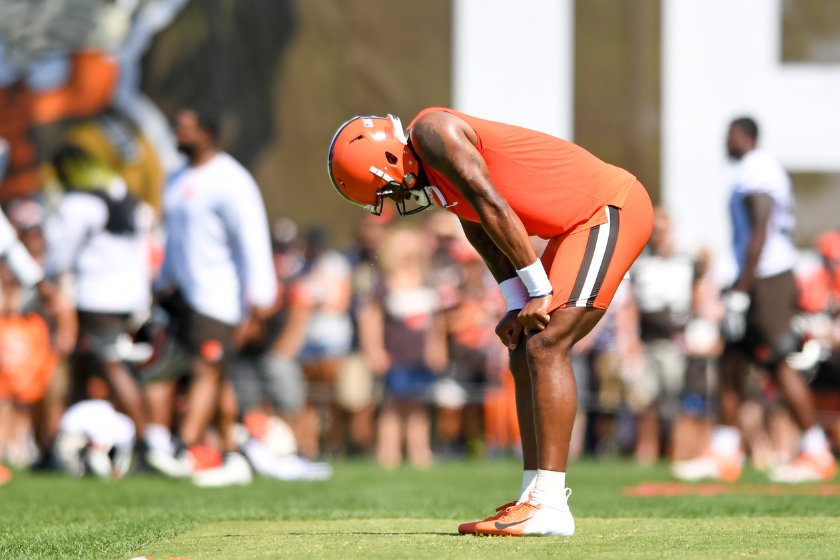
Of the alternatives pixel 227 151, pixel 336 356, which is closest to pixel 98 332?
pixel 336 356

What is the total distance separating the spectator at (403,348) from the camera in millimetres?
10625

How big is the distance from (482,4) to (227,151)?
353 centimetres

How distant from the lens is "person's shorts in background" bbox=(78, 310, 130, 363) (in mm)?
8656

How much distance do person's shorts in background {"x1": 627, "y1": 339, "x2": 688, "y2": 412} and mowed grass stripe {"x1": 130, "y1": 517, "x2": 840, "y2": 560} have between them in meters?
5.81

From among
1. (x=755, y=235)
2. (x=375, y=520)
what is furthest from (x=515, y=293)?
(x=755, y=235)

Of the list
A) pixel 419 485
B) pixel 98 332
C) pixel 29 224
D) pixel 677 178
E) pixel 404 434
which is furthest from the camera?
pixel 677 178

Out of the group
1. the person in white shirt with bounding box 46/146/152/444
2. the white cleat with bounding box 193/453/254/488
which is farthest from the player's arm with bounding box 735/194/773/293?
the person in white shirt with bounding box 46/146/152/444

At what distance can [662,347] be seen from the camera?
10922mm

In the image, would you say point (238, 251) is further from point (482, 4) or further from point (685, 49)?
point (685, 49)

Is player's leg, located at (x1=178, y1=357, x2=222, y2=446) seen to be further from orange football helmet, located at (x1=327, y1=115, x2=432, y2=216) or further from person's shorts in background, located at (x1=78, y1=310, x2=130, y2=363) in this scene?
orange football helmet, located at (x1=327, y1=115, x2=432, y2=216)

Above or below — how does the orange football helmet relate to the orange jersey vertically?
above

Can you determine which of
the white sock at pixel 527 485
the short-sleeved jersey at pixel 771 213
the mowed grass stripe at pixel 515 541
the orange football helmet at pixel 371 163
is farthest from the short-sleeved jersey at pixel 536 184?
the short-sleeved jersey at pixel 771 213

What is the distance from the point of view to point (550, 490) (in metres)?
4.37

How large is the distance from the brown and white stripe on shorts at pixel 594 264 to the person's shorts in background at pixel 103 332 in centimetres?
521
